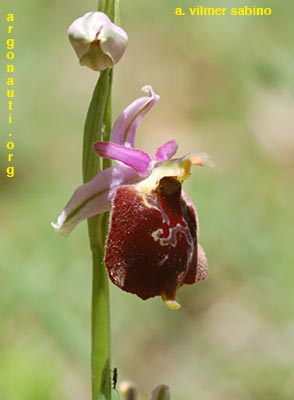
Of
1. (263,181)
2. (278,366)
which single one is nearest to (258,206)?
(263,181)

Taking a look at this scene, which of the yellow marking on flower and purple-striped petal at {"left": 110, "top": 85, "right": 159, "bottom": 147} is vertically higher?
purple-striped petal at {"left": 110, "top": 85, "right": 159, "bottom": 147}

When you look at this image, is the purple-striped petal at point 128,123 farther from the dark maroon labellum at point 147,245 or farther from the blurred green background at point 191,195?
the blurred green background at point 191,195

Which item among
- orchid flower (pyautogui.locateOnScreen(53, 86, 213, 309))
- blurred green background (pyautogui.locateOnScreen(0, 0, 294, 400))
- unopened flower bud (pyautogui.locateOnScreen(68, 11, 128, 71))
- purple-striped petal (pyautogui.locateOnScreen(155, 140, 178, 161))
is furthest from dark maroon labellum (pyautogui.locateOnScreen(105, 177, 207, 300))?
blurred green background (pyautogui.locateOnScreen(0, 0, 294, 400))

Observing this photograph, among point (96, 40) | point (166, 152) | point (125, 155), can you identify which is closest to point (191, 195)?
point (166, 152)

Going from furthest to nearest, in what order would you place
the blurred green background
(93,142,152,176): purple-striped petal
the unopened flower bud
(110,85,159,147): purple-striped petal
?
1. the blurred green background
2. (110,85,159,147): purple-striped petal
3. (93,142,152,176): purple-striped petal
4. the unopened flower bud

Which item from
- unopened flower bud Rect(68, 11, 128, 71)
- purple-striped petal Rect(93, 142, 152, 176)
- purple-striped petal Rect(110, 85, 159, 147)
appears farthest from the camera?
purple-striped petal Rect(110, 85, 159, 147)

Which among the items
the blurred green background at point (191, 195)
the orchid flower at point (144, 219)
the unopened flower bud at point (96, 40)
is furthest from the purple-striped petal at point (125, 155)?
the blurred green background at point (191, 195)

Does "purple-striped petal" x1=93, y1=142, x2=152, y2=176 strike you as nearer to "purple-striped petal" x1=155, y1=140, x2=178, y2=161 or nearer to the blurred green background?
"purple-striped petal" x1=155, y1=140, x2=178, y2=161
